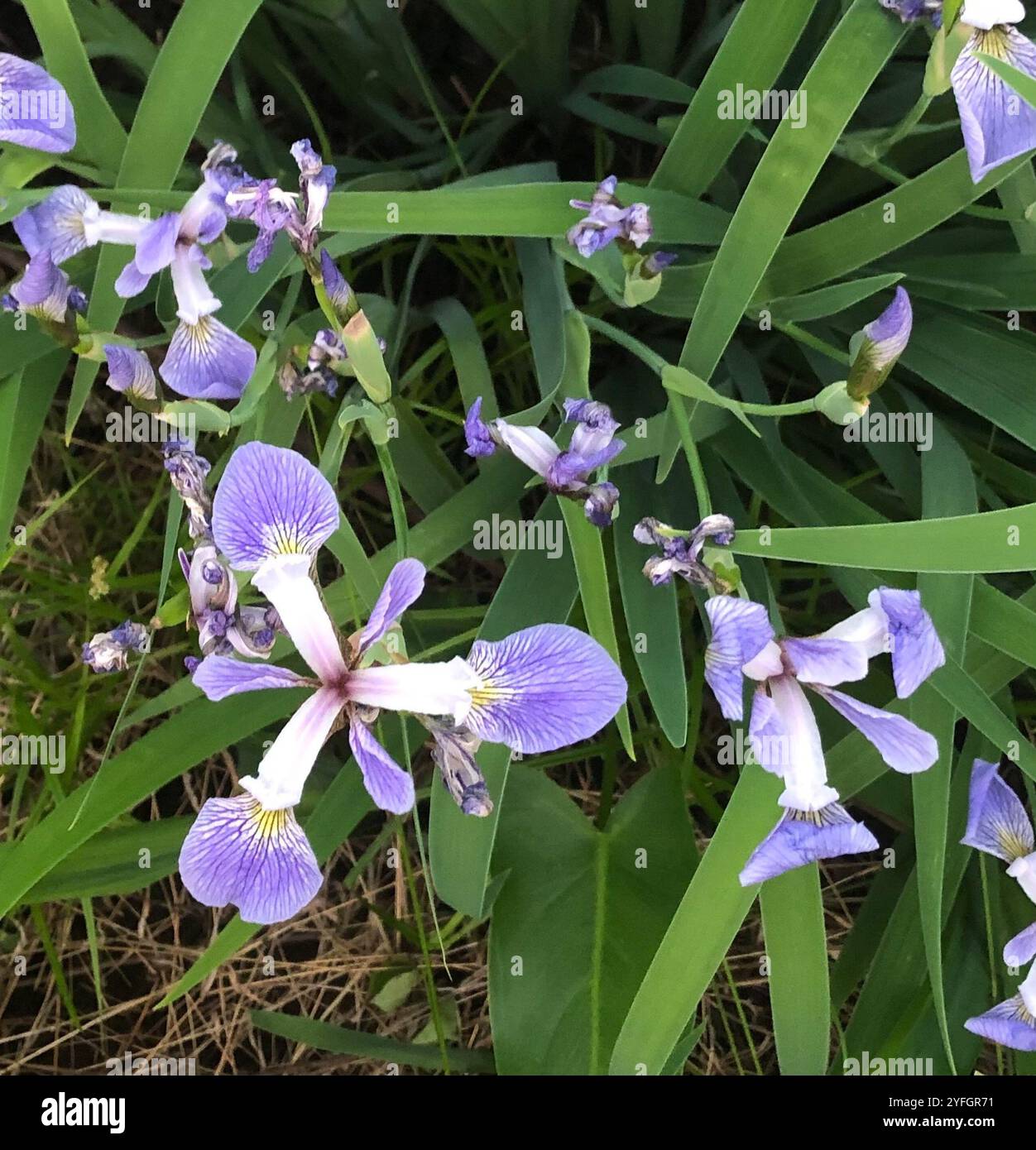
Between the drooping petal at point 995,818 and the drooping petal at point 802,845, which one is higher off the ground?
the drooping petal at point 995,818

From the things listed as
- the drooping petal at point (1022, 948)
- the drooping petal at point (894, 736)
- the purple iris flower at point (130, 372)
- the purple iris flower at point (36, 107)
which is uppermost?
the purple iris flower at point (36, 107)

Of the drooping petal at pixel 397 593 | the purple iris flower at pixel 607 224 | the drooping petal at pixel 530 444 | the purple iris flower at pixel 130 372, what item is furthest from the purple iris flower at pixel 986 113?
the purple iris flower at pixel 130 372

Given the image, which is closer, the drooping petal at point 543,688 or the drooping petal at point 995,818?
the drooping petal at point 543,688

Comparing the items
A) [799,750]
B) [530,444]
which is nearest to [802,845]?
Answer: [799,750]

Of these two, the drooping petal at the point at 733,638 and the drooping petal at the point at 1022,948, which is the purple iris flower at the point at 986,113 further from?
the drooping petal at the point at 1022,948

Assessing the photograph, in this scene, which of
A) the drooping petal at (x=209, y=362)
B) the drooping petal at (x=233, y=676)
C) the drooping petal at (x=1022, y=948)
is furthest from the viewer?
the drooping petal at (x=1022, y=948)

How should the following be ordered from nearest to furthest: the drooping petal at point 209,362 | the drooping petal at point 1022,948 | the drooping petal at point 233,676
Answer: the drooping petal at point 233,676, the drooping petal at point 209,362, the drooping petal at point 1022,948
